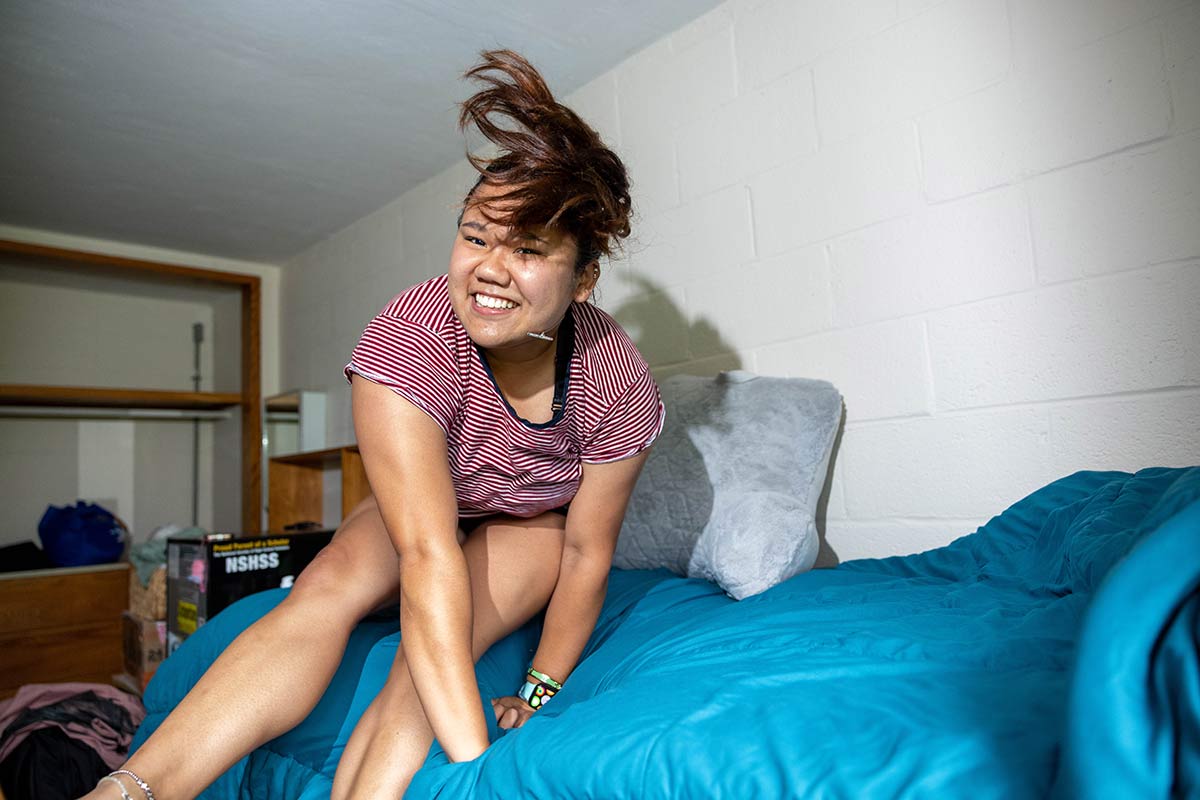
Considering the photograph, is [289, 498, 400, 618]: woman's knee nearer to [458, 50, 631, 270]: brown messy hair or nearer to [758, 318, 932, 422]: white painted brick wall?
[458, 50, 631, 270]: brown messy hair

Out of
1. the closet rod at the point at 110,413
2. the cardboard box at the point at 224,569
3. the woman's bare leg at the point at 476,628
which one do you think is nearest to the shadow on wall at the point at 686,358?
the woman's bare leg at the point at 476,628

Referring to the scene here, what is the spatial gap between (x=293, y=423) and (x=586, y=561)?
126 inches

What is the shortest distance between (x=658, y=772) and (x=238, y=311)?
4417 millimetres

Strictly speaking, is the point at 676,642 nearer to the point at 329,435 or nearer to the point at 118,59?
the point at 118,59

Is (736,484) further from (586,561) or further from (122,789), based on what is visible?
(122,789)

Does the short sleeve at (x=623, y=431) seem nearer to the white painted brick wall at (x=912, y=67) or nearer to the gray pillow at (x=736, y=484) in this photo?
the gray pillow at (x=736, y=484)

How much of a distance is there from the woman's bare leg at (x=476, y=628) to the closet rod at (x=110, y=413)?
3.59m

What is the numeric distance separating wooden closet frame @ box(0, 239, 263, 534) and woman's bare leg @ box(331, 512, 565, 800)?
311 cm

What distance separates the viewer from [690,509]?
1.73 metres

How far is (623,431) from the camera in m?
1.31

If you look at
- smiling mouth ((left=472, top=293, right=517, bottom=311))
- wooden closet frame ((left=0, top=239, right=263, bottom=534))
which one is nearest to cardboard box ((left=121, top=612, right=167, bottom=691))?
wooden closet frame ((left=0, top=239, right=263, bottom=534))

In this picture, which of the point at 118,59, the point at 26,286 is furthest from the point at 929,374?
the point at 26,286

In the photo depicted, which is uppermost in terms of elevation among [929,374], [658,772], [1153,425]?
[929,374]

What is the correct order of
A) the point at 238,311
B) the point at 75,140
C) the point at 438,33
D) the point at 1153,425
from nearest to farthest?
the point at 1153,425 < the point at 438,33 < the point at 75,140 < the point at 238,311
